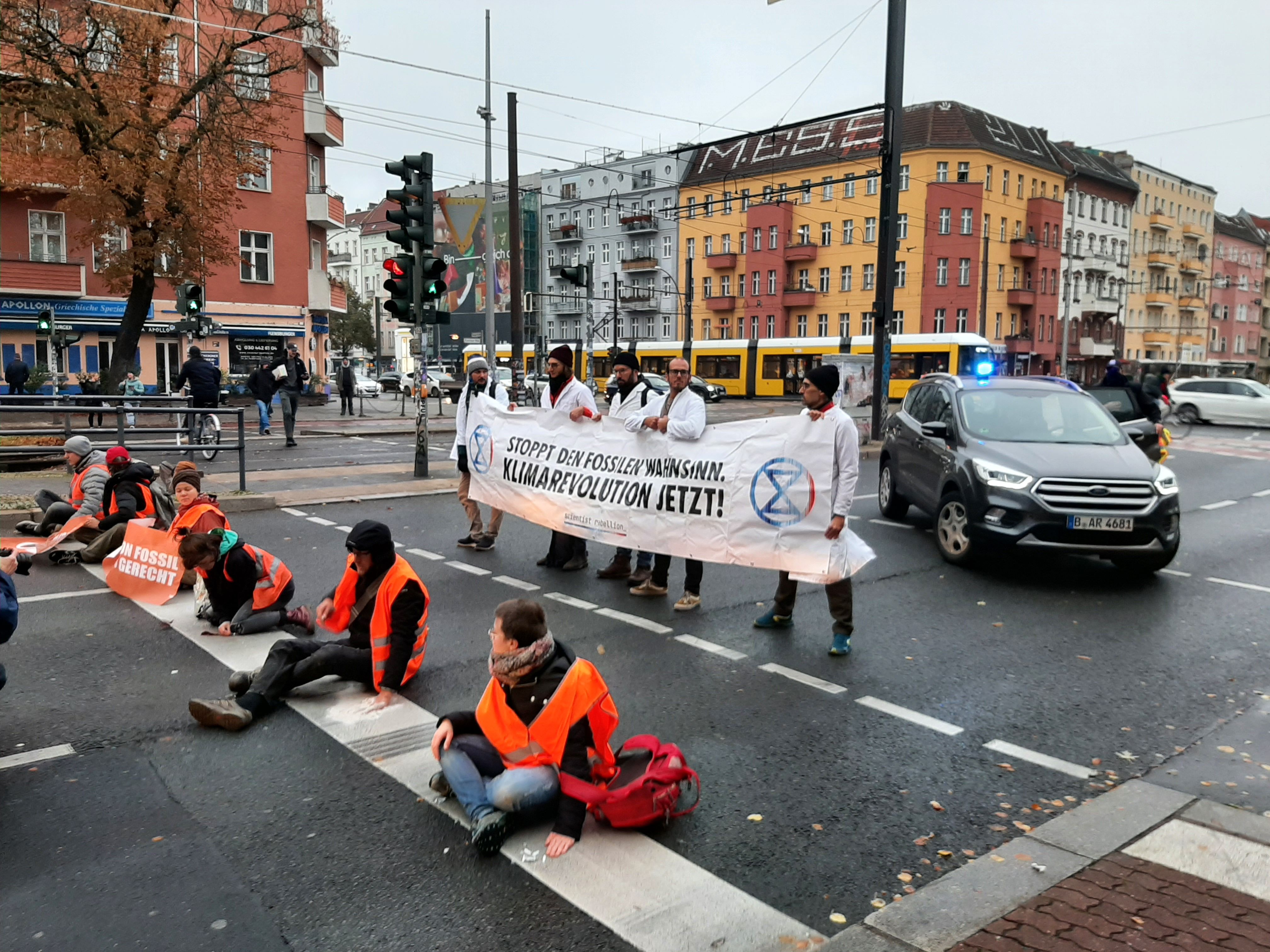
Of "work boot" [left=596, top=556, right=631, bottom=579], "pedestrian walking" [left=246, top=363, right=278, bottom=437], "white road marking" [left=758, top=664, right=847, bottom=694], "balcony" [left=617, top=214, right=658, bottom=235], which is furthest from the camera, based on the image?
"balcony" [left=617, top=214, right=658, bottom=235]

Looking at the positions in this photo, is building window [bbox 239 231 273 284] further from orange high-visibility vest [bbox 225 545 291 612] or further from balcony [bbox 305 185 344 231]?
orange high-visibility vest [bbox 225 545 291 612]

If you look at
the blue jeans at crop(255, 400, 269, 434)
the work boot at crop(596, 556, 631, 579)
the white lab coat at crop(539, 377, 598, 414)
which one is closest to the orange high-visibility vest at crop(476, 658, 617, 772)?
the work boot at crop(596, 556, 631, 579)

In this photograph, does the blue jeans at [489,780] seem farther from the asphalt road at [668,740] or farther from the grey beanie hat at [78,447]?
the grey beanie hat at [78,447]

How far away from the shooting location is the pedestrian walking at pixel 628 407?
8.41 meters

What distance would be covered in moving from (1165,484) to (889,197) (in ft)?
41.2

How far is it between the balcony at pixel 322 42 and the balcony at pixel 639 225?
1465 inches

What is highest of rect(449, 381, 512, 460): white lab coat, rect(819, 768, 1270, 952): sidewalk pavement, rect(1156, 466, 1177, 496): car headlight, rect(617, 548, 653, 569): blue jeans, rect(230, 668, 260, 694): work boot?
rect(449, 381, 512, 460): white lab coat

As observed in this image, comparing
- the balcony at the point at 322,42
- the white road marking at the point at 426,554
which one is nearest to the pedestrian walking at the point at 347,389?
the balcony at the point at 322,42

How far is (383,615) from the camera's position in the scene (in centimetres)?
542

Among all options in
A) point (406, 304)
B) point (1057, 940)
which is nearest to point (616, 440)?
point (1057, 940)

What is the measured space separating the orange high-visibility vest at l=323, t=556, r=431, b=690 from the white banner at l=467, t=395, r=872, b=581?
8.55 ft

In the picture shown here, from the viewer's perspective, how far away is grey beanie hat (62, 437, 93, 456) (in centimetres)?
996

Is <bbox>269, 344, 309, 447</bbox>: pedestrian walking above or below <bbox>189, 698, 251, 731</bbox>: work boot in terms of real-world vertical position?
above

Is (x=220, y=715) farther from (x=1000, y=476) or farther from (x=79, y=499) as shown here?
(x=1000, y=476)
